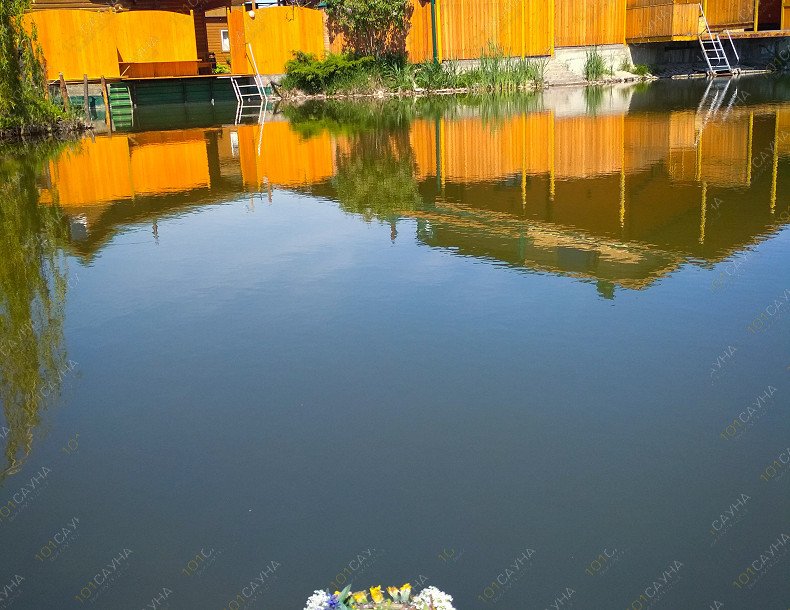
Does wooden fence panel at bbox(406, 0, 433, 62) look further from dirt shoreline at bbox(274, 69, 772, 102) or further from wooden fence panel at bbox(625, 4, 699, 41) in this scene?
wooden fence panel at bbox(625, 4, 699, 41)

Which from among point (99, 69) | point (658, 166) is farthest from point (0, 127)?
point (658, 166)

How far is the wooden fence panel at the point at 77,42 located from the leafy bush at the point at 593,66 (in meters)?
14.3

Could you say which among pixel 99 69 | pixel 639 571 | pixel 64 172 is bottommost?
pixel 639 571

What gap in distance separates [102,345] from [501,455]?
297 cm

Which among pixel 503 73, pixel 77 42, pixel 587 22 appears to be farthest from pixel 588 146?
pixel 77 42

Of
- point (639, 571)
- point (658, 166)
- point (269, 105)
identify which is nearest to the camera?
point (639, 571)

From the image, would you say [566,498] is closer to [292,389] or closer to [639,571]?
[639,571]

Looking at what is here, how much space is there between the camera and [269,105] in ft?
83.5

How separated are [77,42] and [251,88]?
5.32m

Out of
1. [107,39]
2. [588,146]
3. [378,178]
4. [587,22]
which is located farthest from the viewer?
[587,22]

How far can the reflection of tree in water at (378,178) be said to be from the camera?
383 inches

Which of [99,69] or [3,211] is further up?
[99,69]

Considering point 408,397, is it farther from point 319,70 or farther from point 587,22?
point 587,22

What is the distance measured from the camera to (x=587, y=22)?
27.7 metres
